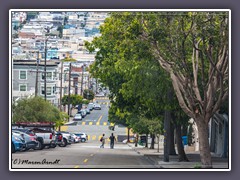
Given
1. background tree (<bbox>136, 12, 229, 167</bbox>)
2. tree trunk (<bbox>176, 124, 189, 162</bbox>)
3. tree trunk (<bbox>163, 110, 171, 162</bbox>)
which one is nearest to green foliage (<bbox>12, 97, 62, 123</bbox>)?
background tree (<bbox>136, 12, 229, 167</bbox>)

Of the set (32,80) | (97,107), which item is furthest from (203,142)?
(32,80)

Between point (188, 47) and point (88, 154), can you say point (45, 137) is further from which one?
point (188, 47)

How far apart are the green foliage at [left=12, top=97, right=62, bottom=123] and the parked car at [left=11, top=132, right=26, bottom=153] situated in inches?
23.1

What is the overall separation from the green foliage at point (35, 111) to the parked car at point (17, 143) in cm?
59

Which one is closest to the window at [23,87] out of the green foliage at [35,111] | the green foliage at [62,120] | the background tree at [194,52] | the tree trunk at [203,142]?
the green foliage at [35,111]

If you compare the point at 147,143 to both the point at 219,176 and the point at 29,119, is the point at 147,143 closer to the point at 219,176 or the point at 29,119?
the point at 29,119

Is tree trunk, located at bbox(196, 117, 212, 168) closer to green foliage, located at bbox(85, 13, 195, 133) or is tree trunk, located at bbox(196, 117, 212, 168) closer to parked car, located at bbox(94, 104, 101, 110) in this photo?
green foliage, located at bbox(85, 13, 195, 133)

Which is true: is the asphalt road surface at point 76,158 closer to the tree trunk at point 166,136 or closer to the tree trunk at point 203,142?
the tree trunk at point 166,136

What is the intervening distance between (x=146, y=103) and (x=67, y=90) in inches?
289

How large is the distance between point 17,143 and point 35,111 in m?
3.31

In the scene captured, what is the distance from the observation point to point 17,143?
28453 millimetres

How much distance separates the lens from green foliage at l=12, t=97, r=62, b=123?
95.7 feet

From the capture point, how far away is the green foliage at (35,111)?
95.7 feet

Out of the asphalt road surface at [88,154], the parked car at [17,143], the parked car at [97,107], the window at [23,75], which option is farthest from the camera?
the parked car at [97,107]
